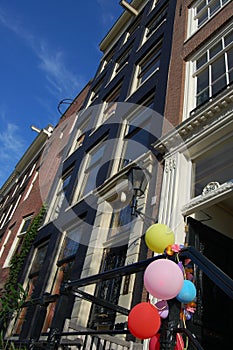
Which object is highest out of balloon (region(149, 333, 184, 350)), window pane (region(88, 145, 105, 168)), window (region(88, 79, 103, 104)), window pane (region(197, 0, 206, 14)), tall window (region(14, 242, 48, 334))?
window (region(88, 79, 103, 104))

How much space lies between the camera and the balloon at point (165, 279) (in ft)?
6.27

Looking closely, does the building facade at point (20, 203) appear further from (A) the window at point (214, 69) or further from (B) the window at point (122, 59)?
(A) the window at point (214, 69)

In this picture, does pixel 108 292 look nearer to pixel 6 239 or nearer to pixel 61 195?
pixel 61 195

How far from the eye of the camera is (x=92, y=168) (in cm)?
1010

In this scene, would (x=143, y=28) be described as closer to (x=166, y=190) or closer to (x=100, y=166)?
(x=100, y=166)

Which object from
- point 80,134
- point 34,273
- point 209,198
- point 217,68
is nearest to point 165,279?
point 209,198

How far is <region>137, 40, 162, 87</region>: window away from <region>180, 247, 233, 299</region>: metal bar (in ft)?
30.1

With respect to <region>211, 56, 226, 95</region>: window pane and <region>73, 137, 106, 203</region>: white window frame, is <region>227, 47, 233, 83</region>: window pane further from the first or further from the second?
<region>73, 137, 106, 203</region>: white window frame

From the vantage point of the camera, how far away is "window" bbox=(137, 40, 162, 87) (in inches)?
404

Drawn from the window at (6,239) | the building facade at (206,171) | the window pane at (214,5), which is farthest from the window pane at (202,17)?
the window at (6,239)

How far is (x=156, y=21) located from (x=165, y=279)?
1267cm

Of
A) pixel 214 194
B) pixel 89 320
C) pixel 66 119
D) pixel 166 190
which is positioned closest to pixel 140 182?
pixel 166 190

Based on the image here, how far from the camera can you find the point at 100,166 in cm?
919

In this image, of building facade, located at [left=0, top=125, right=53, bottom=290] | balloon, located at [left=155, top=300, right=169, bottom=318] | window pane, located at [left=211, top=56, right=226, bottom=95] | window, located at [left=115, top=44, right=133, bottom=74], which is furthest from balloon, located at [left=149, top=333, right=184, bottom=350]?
window, located at [left=115, top=44, right=133, bottom=74]
